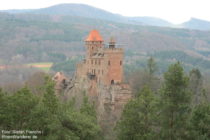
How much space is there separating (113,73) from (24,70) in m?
68.0

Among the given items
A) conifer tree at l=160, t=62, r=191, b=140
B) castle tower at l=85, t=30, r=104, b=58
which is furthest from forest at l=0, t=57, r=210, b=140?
castle tower at l=85, t=30, r=104, b=58

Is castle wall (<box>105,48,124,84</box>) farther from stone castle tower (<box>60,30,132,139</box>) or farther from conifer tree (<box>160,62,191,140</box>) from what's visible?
conifer tree (<box>160,62,191,140</box>)

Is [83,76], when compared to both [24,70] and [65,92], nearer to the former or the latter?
[65,92]

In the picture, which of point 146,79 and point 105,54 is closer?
point 105,54

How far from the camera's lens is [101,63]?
60688 millimetres

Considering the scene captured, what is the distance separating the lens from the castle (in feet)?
194

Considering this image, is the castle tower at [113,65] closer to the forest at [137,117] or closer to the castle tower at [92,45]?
the castle tower at [92,45]

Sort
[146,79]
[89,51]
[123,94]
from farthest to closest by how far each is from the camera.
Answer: [146,79] → [89,51] → [123,94]

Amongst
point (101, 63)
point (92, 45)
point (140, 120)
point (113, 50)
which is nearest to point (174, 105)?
point (140, 120)

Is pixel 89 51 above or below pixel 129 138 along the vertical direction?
above

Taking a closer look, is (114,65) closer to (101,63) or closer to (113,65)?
(113,65)

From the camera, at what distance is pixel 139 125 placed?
31.2 metres

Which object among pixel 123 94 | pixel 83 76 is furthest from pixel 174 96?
pixel 83 76

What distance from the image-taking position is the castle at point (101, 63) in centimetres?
5922
